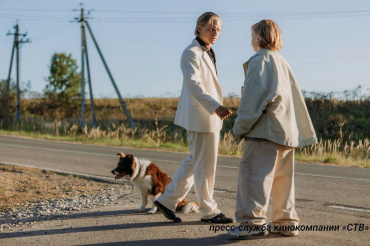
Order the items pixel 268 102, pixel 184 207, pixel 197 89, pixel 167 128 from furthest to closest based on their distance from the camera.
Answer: pixel 167 128 → pixel 184 207 → pixel 197 89 → pixel 268 102

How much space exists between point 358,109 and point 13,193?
3347 centimetres

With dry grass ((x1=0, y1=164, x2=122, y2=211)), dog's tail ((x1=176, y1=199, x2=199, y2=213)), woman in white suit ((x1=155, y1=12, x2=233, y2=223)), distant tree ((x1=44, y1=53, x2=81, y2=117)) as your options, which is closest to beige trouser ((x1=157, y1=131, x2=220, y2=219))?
woman in white suit ((x1=155, y1=12, x2=233, y2=223))

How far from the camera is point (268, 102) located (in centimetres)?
485

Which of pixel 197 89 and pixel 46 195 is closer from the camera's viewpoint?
pixel 197 89

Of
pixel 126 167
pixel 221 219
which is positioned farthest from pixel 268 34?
pixel 126 167

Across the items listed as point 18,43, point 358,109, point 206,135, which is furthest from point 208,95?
point 18,43

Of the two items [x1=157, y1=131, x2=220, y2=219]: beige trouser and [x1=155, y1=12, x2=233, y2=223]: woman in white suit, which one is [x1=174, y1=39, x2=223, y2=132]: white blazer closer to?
[x1=155, y1=12, x2=233, y2=223]: woman in white suit

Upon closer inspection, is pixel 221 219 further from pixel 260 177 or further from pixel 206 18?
pixel 206 18

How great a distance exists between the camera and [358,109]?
123ft

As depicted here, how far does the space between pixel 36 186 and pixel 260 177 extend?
5.82m

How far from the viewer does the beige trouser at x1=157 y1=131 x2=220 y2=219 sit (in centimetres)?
569

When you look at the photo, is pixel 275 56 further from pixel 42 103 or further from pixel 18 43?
pixel 42 103

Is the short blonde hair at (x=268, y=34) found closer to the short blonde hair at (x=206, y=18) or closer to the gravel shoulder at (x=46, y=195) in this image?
the short blonde hair at (x=206, y=18)

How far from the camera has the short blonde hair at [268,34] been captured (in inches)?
194
